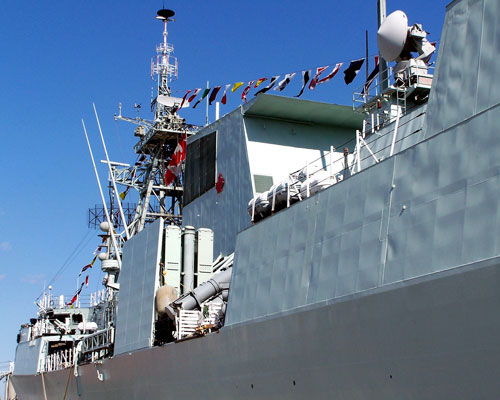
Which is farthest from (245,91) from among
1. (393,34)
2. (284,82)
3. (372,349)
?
(372,349)

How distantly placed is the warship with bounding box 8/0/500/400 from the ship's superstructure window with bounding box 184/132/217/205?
0.07 meters

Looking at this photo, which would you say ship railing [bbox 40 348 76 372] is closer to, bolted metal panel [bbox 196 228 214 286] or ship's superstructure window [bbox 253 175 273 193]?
bolted metal panel [bbox 196 228 214 286]

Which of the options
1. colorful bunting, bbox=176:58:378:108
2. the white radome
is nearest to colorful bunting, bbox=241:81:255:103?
colorful bunting, bbox=176:58:378:108

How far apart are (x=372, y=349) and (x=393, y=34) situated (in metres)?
7.15

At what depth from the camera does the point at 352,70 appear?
17.7 m

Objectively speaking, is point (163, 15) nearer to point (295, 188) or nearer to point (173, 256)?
point (173, 256)

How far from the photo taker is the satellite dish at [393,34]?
46.0ft

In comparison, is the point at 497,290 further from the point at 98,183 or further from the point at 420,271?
the point at 98,183

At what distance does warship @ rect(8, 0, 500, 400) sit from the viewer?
8391 mm

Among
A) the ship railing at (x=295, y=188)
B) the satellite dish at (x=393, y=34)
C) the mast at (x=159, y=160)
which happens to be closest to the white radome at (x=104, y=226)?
the mast at (x=159, y=160)

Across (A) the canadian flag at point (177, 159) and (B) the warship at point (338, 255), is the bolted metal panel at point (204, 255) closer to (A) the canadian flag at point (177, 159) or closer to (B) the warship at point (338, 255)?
(B) the warship at point (338, 255)

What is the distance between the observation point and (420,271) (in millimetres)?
8984

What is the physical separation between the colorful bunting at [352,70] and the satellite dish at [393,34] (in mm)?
3248

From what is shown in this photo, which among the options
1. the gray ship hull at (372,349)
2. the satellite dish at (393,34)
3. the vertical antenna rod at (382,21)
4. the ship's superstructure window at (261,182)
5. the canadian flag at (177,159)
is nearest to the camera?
the gray ship hull at (372,349)
